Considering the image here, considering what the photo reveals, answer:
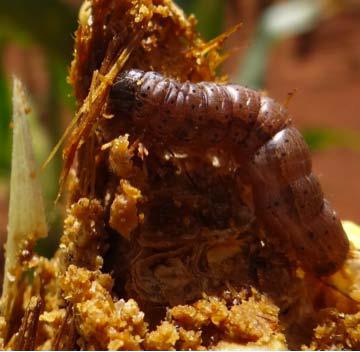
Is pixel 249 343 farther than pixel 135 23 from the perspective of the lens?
No

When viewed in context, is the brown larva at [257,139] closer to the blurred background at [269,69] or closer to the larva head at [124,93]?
the larva head at [124,93]

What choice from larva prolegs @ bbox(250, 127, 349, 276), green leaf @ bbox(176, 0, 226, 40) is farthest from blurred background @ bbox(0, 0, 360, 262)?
larva prolegs @ bbox(250, 127, 349, 276)

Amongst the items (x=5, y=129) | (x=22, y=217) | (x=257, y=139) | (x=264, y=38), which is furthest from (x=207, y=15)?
(x=22, y=217)

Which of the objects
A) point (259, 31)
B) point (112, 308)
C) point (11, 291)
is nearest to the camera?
point (112, 308)

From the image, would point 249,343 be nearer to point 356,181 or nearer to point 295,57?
point 356,181

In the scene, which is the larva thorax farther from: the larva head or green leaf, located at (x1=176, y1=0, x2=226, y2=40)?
green leaf, located at (x1=176, y1=0, x2=226, y2=40)

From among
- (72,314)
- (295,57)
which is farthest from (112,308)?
(295,57)
